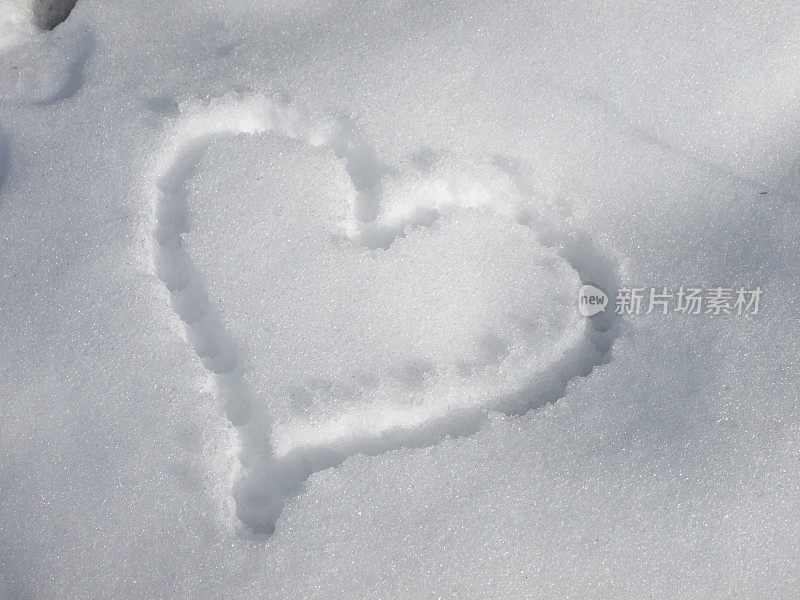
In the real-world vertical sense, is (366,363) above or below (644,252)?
below

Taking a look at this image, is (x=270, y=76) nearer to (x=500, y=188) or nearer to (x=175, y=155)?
(x=175, y=155)

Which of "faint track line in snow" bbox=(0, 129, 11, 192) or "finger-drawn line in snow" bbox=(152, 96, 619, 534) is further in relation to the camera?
"faint track line in snow" bbox=(0, 129, 11, 192)

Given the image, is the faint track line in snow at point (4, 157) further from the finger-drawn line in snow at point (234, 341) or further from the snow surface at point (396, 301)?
the finger-drawn line in snow at point (234, 341)

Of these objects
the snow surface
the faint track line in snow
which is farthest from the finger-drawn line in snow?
the faint track line in snow

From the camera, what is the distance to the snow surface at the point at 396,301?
1248mm

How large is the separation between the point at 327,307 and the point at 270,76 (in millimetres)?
551

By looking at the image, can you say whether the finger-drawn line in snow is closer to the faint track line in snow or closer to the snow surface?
the snow surface

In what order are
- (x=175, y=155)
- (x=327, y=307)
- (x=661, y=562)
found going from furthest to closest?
(x=175, y=155) → (x=327, y=307) → (x=661, y=562)

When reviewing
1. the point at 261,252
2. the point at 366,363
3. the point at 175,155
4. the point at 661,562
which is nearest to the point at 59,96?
the point at 175,155

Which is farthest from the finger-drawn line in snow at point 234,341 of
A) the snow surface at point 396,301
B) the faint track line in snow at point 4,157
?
the faint track line in snow at point 4,157

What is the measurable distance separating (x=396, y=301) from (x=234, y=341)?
0.34m

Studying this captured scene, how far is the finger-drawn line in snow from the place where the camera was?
51.3 inches

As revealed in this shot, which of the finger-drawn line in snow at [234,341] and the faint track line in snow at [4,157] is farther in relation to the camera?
the faint track line in snow at [4,157]

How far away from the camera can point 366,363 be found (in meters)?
1.32
